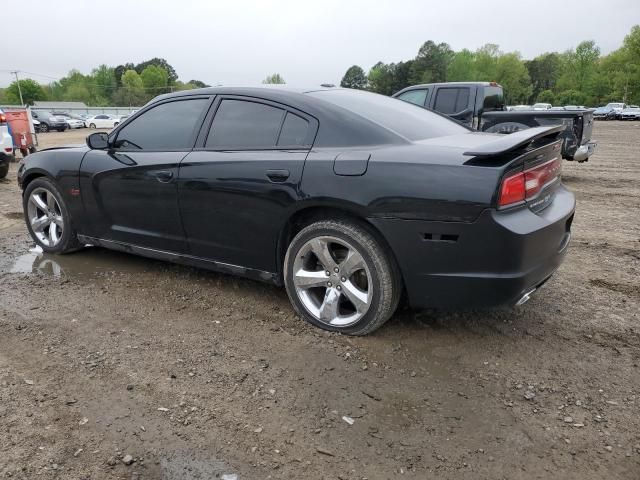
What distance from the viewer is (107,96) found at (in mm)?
123750

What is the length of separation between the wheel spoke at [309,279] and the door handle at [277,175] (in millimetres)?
600

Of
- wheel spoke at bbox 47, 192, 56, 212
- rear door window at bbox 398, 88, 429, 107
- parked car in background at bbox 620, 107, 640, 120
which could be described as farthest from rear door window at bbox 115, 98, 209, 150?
parked car in background at bbox 620, 107, 640, 120

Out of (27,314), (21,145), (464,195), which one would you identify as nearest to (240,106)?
(464,195)

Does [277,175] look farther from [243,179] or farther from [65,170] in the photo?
[65,170]

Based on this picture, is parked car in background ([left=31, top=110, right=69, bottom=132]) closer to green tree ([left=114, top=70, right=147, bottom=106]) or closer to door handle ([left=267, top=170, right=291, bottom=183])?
door handle ([left=267, top=170, right=291, bottom=183])

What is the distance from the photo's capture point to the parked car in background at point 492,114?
9.07 m

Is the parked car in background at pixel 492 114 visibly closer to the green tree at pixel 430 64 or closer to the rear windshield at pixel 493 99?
the rear windshield at pixel 493 99

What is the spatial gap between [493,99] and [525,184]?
8.29 metres

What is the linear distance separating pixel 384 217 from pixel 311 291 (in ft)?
2.69

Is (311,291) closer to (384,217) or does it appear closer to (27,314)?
(384,217)

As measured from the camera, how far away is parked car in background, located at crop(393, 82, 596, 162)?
9070 mm

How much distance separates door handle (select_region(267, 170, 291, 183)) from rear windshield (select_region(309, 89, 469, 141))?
58 cm

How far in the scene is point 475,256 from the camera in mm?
2781

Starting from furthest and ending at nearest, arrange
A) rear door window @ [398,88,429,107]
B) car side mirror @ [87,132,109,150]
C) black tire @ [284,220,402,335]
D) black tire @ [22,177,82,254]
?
rear door window @ [398,88,429,107]
black tire @ [22,177,82,254]
car side mirror @ [87,132,109,150]
black tire @ [284,220,402,335]
